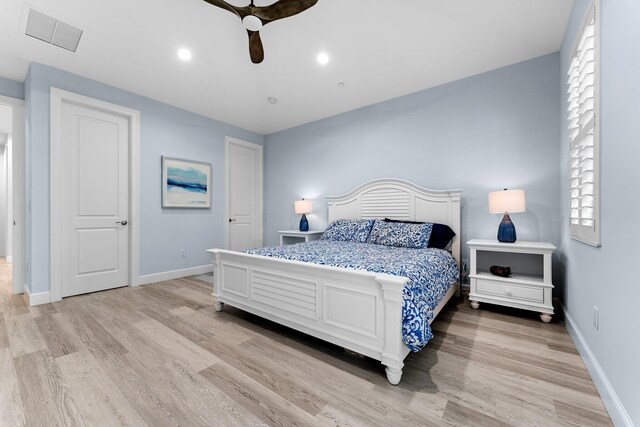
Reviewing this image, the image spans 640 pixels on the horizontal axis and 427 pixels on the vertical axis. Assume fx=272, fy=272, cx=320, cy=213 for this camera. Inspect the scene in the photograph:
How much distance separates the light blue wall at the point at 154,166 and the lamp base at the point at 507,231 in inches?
159

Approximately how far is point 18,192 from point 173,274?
202cm

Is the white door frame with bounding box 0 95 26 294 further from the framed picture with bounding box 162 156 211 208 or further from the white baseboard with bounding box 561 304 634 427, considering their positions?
the white baseboard with bounding box 561 304 634 427

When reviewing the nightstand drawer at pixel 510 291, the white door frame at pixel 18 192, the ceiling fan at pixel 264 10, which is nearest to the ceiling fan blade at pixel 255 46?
the ceiling fan at pixel 264 10

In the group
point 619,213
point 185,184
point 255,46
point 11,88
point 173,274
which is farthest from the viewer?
point 185,184

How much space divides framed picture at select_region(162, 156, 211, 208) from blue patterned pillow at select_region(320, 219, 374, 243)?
2.17 metres

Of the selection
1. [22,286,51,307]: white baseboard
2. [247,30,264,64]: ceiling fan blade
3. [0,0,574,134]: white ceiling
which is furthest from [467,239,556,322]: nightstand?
[22,286,51,307]: white baseboard

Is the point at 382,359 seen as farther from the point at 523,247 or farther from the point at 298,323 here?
the point at 523,247

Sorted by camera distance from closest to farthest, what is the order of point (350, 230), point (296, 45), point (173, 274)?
point (296, 45)
point (350, 230)
point (173, 274)

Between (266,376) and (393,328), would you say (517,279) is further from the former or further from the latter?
(266,376)

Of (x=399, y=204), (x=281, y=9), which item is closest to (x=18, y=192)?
(x=281, y=9)

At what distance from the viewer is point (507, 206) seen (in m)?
2.64

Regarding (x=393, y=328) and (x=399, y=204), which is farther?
(x=399, y=204)

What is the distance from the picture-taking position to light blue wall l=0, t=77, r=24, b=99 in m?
3.16

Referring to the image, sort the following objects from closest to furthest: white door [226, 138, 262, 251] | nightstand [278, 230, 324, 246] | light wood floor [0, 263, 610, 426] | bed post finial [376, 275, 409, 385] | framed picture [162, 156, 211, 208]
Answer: light wood floor [0, 263, 610, 426]
bed post finial [376, 275, 409, 385]
framed picture [162, 156, 211, 208]
nightstand [278, 230, 324, 246]
white door [226, 138, 262, 251]
